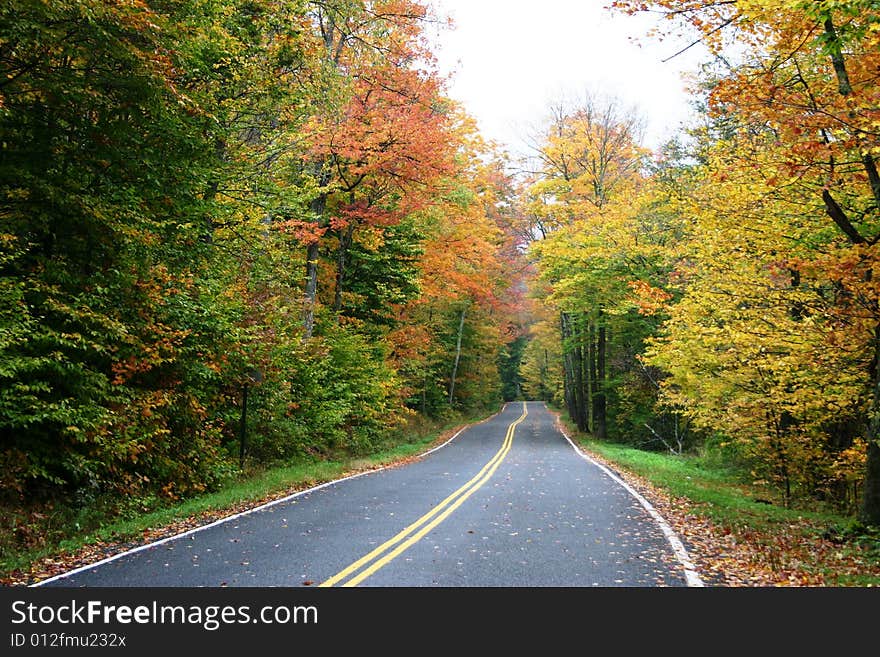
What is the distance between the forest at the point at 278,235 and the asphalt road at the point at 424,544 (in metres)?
2.32

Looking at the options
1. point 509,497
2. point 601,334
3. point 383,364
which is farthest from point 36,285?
point 601,334

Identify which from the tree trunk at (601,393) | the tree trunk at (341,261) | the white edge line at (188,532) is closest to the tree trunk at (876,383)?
the white edge line at (188,532)

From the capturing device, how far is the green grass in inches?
270

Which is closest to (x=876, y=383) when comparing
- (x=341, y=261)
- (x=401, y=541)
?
(x=401, y=541)

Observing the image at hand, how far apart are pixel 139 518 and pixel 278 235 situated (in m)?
9.58

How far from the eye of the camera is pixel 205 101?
986 cm

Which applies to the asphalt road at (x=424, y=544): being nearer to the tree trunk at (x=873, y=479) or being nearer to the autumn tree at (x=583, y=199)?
the tree trunk at (x=873, y=479)

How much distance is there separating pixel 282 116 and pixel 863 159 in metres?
10.3

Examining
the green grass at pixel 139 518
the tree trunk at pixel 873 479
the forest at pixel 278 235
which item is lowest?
the green grass at pixel 139 518

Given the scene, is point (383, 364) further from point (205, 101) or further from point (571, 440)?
point (205, 101)

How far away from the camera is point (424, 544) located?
23.6ft

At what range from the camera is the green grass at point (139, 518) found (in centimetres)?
686

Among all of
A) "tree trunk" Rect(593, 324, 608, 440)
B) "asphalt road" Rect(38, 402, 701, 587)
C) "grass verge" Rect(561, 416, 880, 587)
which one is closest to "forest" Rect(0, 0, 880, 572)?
"grass verge" Rect(561, 416, 880, 587)

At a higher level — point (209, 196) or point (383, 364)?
point (209, 196)
